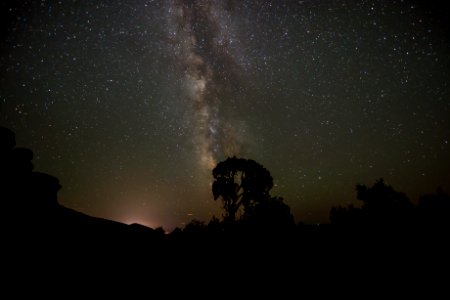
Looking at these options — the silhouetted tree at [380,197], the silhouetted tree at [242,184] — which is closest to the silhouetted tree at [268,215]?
the silhouetted tree at [242,184]

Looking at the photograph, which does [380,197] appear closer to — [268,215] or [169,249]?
[268,215]

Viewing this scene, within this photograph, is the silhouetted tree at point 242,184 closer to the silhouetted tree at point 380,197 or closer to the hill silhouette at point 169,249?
the hill silhouette at point 169,249

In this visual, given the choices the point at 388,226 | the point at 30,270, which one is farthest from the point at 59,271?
the point at 388,226

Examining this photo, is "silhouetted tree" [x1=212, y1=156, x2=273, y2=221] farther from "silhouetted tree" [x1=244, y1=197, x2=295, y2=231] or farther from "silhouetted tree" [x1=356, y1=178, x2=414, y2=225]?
"silhouetted tree" [x1=356, y1=178, x2=414, y2=225]

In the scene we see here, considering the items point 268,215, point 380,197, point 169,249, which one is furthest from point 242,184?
point 380,197

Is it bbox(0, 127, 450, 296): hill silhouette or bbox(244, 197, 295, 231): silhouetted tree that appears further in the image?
bbox(244, 197, 295, 231): silhouetted tree

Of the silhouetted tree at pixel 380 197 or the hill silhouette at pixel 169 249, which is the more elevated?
the silhouetted tree at pixel 380 197

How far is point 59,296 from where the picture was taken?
22.9ft

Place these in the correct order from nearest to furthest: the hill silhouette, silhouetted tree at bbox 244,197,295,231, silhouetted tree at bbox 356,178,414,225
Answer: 1. the hill silhouette
2. silhouetted tree at bbox 244,197,295,231
3. silhouetted tree at bbox 356,178,414,225

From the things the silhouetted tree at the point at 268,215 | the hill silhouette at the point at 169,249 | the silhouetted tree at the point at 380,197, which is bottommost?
the hill silhouette at the point at 169,249

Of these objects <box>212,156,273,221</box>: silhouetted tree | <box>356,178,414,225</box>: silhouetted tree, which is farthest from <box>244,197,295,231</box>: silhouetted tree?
<box>356,178,414,225</box>: silhouetted tree

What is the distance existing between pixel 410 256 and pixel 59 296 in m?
15.6

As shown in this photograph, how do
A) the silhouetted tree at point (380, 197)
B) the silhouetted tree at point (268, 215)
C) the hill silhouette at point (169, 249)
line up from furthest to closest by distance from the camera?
1. the silhouetted tree at point (380, 197)
2. the silhouetted tree at point (268, 215)
3. the hill silhouette at point (169, 249)

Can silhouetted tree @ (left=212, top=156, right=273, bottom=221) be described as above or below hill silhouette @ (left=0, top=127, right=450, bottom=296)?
above
